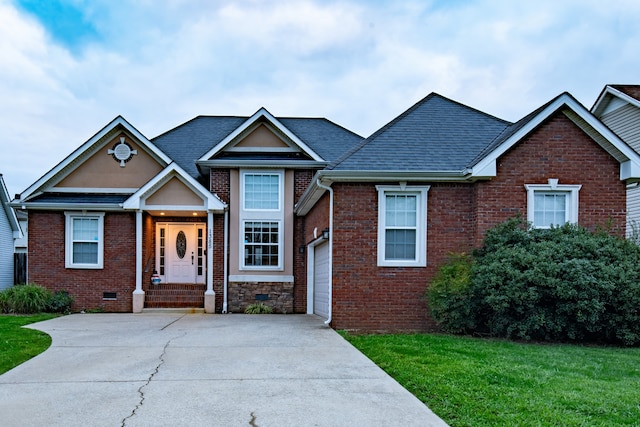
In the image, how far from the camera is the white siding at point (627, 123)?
17.2 meters

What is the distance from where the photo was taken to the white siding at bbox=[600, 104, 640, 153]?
1720cm

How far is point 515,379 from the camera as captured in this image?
20.4ft

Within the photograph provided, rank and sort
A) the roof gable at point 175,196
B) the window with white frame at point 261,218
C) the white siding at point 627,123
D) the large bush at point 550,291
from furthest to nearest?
the white siding at point 627,123
the window with white frame at point 261,218
the roof gable at point 175,196
the large bush at point 550,291

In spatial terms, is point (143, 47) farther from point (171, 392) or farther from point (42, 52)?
point (171, 392)

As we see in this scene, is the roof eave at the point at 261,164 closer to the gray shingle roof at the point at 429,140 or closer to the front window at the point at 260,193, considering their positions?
the front window at the point at 260,193

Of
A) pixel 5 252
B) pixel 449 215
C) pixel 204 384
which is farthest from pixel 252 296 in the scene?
pixel 5 252

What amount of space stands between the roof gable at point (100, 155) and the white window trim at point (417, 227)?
8025 millimetres

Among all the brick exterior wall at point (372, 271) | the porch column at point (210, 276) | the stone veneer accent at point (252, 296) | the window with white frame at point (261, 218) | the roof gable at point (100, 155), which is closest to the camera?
the brick exterior wall at point (372, 271)

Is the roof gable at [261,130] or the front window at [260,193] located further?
the front window at [260,193]

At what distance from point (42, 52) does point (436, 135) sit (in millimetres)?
12624

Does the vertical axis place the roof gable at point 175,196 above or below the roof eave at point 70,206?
above

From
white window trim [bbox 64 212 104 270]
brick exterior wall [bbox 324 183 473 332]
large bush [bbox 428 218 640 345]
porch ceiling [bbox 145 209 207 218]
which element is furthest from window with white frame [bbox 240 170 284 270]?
large bush [bbox 428 218 640 345]

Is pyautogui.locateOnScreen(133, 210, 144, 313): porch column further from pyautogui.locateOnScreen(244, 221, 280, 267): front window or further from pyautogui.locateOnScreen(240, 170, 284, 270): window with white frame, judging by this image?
pyautogui.locateOnScreen(244, 221, 280, 267): front window

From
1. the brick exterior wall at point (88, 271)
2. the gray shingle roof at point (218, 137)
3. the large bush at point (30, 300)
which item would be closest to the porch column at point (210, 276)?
the gray shingle roof at point (218, 137)
